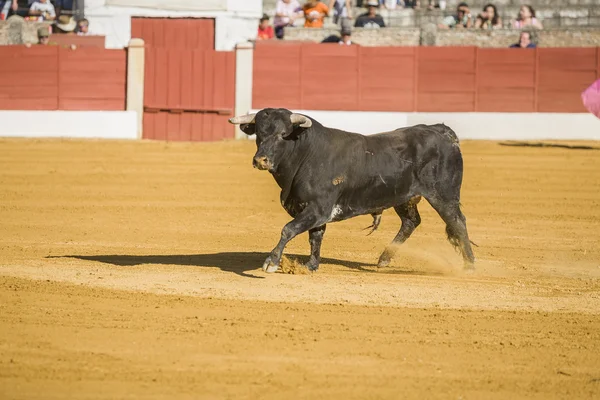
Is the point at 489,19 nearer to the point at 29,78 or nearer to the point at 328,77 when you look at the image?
the point at 328,77

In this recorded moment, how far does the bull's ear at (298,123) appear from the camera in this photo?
972cm

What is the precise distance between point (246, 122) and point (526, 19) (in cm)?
1506

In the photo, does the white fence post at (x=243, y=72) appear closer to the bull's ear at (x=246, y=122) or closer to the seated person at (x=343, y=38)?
the seated person at (x=343, y=38)

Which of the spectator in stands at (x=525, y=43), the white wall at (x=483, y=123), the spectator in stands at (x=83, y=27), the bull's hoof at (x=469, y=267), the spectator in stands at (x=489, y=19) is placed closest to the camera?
the bull's hoof at (x=469, y=267)

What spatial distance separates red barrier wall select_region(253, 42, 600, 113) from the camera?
22.8 meters

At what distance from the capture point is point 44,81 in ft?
75.6

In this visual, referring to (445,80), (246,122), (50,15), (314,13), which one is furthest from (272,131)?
(50,15)

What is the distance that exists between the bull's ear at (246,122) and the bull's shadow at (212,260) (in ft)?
4.20

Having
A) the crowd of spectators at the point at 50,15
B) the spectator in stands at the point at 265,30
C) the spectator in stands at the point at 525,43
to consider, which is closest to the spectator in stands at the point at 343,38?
the spectator in stands at the point at 265,30

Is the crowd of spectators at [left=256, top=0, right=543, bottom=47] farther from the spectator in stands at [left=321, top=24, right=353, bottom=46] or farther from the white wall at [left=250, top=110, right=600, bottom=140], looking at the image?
the white wall at [left=250, top=110, right=600, bottom=140]

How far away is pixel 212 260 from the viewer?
35.9 feet

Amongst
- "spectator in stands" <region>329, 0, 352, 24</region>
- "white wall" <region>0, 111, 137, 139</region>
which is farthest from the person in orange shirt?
"white wall" <region>0, 111, 137, 139</region>

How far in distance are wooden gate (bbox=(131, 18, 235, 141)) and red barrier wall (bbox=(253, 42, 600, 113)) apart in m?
0.69

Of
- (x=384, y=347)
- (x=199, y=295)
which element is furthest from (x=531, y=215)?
(x=384, y=347)
